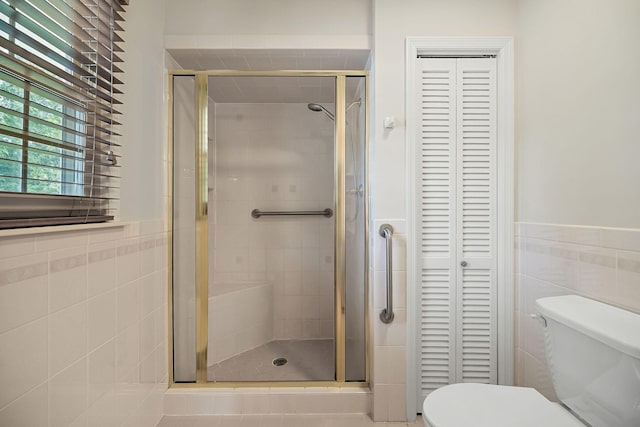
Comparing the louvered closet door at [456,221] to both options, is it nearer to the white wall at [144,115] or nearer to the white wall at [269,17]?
the white wall at [269,17]

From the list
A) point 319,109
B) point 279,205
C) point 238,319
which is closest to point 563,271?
point 319,109

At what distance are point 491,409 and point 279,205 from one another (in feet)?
5.66

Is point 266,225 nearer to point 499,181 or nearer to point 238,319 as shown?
point 238,319

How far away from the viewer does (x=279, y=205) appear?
7.45 feet

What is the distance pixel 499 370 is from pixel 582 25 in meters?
1.58

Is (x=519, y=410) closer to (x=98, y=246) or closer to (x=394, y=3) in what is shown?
(x=98, y=246)

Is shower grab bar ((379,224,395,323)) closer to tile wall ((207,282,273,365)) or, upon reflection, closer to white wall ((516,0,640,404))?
white wall ((516,0,640,404))

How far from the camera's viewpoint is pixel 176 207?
165cm

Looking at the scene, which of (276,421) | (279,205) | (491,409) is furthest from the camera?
(279,205)

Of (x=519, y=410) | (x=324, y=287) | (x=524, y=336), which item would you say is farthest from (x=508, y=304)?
(x=324, y=287)

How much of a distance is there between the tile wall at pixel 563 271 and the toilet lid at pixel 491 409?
16.5 inches

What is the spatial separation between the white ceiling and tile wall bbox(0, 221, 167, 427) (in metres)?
0.95

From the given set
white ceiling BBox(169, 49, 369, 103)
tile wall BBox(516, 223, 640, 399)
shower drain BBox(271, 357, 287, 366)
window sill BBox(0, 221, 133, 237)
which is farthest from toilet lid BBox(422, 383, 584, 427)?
white ceiling BBox(169, 49, 369, 103)

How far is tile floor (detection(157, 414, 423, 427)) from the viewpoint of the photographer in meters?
1.48
